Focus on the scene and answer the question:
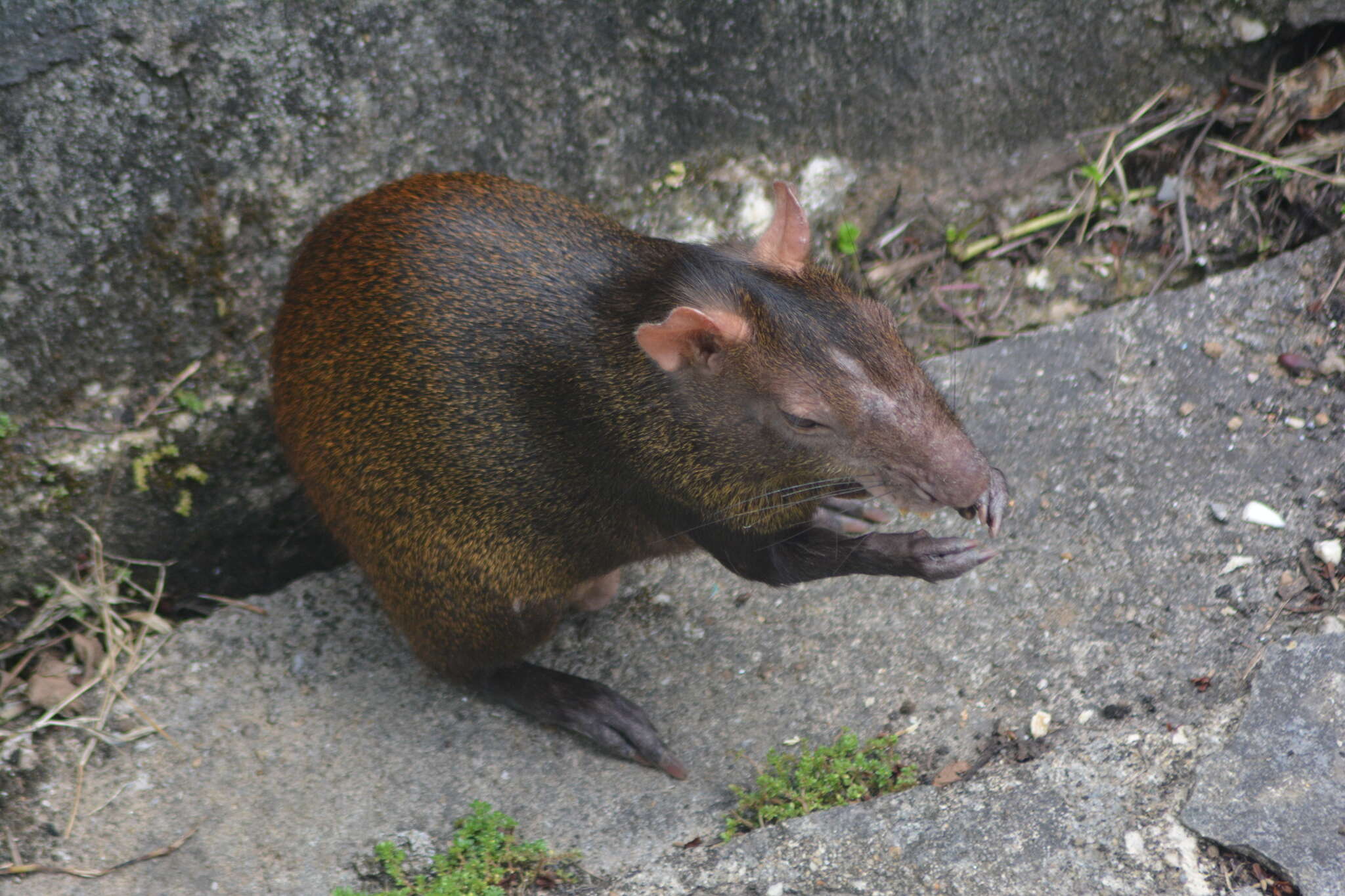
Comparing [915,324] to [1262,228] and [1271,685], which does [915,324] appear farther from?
[1271,685]

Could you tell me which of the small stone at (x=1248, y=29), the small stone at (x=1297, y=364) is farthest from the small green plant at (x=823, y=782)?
the small stone at (x=1248, y=29)

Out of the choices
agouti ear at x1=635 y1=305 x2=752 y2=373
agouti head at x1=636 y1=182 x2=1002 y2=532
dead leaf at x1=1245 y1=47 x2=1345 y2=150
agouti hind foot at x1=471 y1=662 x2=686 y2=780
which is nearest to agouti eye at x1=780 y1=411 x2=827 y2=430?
agouti head at x1=636 y1=182 x2=1002 y2=532

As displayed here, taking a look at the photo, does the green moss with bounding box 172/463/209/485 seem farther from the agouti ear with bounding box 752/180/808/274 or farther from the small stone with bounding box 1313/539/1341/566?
the small stone with bounding box 1313/539/1341/566

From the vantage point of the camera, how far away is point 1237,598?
3.82 m

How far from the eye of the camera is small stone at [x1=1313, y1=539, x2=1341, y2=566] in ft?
12.5

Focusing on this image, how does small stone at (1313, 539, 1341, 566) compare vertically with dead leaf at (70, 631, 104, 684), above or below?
below

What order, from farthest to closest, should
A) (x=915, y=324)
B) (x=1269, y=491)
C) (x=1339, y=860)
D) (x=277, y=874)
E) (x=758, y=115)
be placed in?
(x=915, y=324) < (x=758, y=115) < (x=1269, y=491) < (x=277, y=874) < (x=1339, y=860)

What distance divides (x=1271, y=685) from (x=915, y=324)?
221cm

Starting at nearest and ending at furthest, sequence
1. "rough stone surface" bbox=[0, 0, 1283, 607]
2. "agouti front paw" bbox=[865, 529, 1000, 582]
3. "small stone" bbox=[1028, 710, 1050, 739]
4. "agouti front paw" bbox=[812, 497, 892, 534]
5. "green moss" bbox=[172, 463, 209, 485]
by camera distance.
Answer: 1. "agouti front paw" bbox=[865, 529, 1000, 582]
2. "small stone" bbox=[1028, 710, 1050, 739]
3. "rough stone surface" bbox=[0, 0, 1283, 607]
4. "agouti front paw" bbox=[812, 497, 892, 534]
5. "green moss" bbox=[172, 463, 209, 485]

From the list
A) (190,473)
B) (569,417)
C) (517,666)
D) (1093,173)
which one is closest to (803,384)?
(569,417)

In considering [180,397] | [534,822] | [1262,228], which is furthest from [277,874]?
[1262,228]

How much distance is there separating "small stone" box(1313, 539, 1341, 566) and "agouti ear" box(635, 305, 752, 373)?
2003 millimetres

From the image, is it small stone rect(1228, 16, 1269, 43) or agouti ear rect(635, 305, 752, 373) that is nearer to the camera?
agouti ear rect(635, 305, 752, 373)

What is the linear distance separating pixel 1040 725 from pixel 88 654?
3171mm
